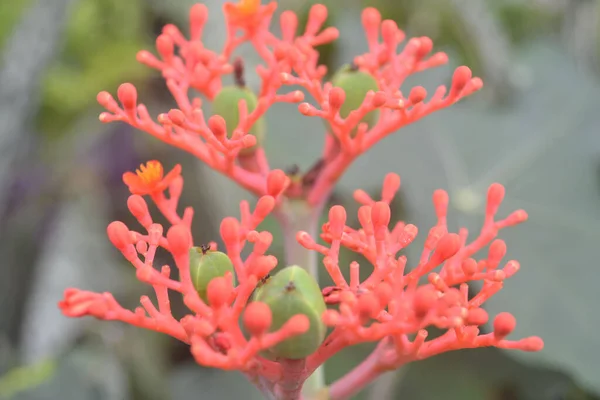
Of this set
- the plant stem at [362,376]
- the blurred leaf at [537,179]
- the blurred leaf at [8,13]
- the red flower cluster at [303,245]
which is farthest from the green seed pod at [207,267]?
the blurred leaf at [8,13]

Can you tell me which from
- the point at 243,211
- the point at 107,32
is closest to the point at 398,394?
the point at 243,211

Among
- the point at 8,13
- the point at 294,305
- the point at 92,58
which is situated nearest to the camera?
the point at 294,305

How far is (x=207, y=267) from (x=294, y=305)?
0.07 meters

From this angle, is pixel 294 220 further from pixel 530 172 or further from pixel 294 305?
pixel 530 172

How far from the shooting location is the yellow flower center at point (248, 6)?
51 cm

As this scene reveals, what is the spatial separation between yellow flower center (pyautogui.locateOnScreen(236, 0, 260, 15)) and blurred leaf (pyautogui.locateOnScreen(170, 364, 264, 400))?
20.3 inches

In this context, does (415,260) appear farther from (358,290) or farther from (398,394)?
(358,290)

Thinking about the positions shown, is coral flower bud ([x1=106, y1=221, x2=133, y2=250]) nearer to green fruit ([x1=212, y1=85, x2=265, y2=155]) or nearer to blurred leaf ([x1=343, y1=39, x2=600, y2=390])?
green fruit ([x1=212, y1=85, x2=265, y2=155])

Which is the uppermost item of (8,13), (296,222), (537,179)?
(8,13)

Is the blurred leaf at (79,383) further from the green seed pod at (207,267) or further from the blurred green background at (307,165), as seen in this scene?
the green seed pod at (207,267)

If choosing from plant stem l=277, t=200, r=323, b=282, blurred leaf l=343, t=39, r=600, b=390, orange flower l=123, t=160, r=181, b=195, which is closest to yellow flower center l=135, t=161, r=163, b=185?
orange flower l=123, t=160, r=181, b=195

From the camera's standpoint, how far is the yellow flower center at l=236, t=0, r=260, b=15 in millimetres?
513

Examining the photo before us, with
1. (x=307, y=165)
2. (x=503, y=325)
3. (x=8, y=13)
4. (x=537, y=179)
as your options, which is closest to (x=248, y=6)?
(x=503, y=325)

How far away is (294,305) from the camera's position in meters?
0.35
